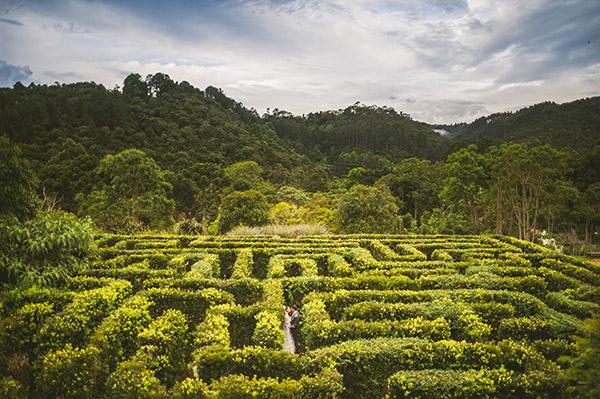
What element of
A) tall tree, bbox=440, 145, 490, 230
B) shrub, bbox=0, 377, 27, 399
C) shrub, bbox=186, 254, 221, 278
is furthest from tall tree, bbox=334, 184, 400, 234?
shrub, bbox=0, 377, 27, 399

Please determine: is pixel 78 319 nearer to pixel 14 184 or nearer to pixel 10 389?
pixel 10 389

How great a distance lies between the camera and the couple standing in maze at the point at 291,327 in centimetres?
925

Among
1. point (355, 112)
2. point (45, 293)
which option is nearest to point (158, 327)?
point (45, 293)

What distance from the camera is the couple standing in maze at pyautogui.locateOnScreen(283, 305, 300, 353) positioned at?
925 centimetres

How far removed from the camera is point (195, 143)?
61500 mm

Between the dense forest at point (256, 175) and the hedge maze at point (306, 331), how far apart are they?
5.20 metres

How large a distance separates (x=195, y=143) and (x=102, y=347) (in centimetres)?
5920

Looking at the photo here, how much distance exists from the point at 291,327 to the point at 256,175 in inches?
1537

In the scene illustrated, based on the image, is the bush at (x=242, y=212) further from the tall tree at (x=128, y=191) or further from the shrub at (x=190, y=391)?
the shrub at (x=190, y=391)

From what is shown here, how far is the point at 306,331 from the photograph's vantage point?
7.44m

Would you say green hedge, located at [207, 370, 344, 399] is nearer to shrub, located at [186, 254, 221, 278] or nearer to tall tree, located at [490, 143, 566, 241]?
shrub, located at [186, 254, 221, 278]

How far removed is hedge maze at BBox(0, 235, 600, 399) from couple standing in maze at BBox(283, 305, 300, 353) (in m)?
0.39

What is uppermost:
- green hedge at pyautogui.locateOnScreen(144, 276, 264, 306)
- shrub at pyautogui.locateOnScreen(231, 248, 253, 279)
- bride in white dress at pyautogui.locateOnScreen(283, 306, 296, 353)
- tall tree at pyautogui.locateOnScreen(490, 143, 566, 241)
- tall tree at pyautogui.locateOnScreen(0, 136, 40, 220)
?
tall tree at pyautogui.locateOnScreen(490, 143, 566, 241)

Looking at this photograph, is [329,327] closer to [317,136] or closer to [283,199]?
[283,199]
